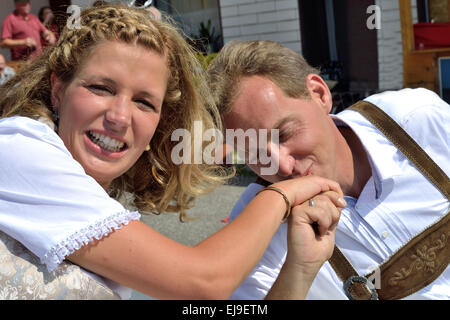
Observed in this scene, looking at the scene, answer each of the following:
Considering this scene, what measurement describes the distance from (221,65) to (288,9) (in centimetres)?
787

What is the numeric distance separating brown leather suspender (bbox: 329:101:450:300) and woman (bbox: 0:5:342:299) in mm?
285

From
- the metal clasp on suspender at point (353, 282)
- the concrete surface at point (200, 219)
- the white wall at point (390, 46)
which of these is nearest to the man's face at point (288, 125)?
the metal clasp on suspender at point (353, 282)

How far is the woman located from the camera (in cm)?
131

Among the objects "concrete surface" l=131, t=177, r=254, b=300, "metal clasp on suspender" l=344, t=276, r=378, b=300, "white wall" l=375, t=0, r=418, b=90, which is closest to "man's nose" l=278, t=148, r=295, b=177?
"metal clasp on suspender" l=344, t=276, r=378, b=300

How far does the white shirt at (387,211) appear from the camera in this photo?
77.6 inches

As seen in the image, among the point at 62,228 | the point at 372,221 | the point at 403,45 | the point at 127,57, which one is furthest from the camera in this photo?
the point at 403,45

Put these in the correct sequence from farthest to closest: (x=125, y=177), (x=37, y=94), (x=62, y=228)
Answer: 1. (x=125, y=177)
2. (x=37, y=94)
3. (x=62, y=228)

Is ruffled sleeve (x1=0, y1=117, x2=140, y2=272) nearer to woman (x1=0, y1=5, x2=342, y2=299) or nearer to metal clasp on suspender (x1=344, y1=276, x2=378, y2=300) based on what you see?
woman (x1=0, y1=5, x2=342, y2=299)

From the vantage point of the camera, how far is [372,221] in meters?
1.97

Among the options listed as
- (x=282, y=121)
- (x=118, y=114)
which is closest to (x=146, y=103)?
(x=118, y=114)

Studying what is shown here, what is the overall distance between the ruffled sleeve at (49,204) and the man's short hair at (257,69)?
891 millimetres

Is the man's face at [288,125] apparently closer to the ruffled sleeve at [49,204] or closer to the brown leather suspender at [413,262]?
the brown leather suspender at [413,262]

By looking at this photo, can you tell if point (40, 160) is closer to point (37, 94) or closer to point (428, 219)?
point (37, 94)
